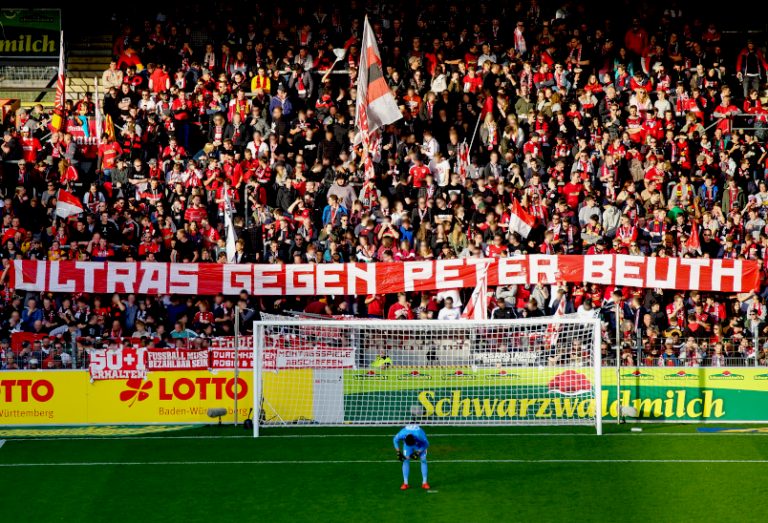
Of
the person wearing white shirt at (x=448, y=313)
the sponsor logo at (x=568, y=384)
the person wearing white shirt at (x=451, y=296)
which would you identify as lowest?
the sponsor logo at (x=568, y=384)

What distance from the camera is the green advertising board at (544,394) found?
55.8 ft

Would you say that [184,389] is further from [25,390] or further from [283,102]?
[283,102]

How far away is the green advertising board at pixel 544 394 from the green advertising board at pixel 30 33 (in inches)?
613

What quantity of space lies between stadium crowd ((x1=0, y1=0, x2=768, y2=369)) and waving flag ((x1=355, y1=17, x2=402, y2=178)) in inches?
27.5

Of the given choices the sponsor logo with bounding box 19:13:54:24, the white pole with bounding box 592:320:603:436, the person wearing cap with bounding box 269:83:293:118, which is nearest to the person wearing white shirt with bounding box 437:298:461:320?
the white pole with bounding box 592:320:603:436

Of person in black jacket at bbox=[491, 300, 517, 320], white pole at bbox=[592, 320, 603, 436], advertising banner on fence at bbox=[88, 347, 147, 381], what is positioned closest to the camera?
white pole at bbox=[592, 320, 603, 436]

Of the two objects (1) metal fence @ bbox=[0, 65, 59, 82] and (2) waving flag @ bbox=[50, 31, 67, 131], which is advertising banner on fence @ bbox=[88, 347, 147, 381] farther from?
(1) metal fence @ bbox=[0, 65, 59, 82]

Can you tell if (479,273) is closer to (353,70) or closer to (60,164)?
(353,70)

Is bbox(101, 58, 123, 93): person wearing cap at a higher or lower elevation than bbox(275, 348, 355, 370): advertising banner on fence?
higher

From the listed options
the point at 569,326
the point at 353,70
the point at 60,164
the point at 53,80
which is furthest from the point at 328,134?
the point at 53,80

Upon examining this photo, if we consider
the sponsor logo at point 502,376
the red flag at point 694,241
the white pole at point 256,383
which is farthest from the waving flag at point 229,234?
the red flag at point 694,241

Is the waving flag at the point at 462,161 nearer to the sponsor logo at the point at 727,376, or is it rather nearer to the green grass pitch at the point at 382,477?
the green grass pitch at the point at 382,477

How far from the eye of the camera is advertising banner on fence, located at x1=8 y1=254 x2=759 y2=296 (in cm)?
1919

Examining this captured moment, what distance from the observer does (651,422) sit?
17.3 m
